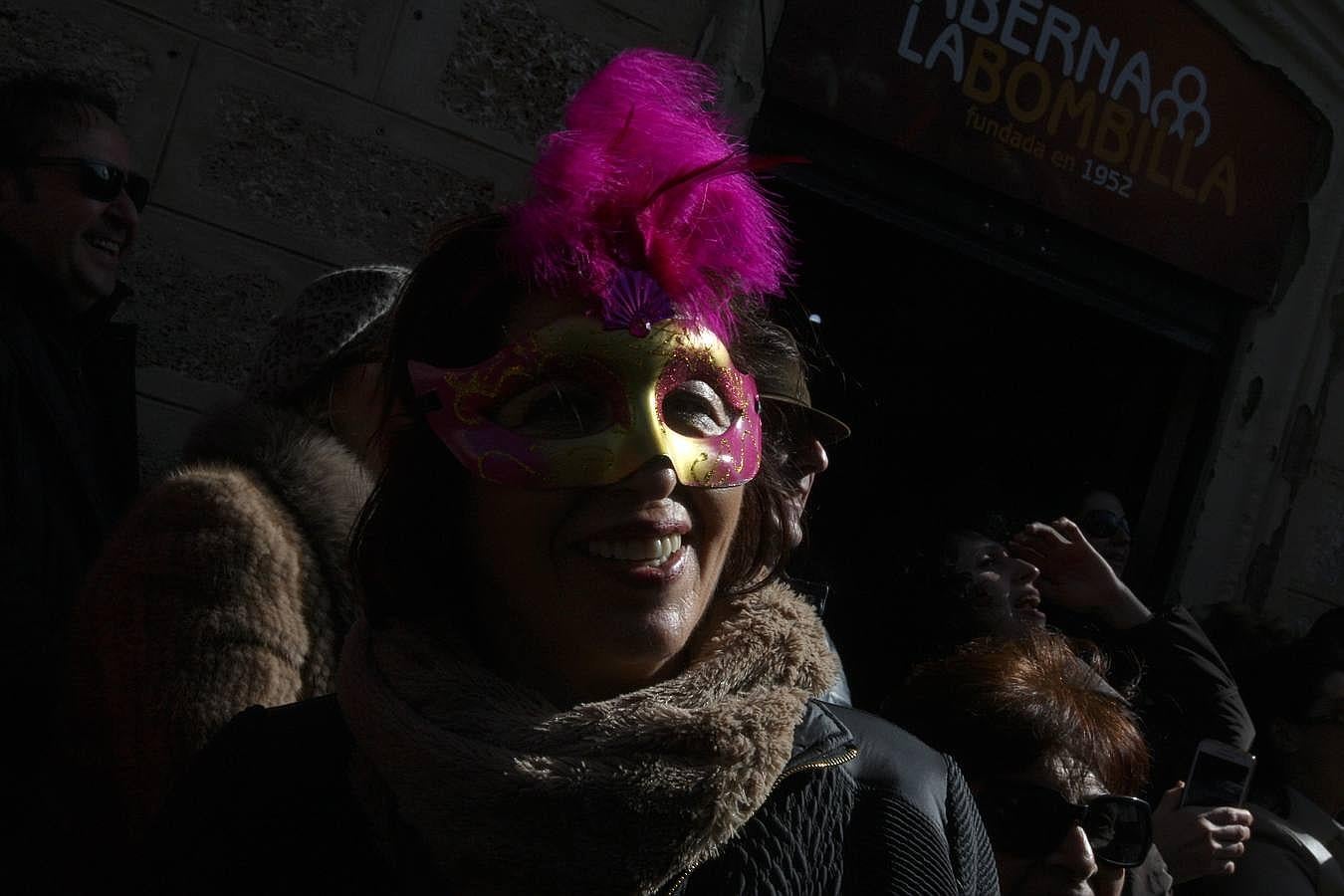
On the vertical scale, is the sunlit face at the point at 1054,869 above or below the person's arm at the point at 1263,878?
above

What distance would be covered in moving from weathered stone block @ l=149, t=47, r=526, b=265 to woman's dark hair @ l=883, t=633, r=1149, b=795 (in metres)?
1.92

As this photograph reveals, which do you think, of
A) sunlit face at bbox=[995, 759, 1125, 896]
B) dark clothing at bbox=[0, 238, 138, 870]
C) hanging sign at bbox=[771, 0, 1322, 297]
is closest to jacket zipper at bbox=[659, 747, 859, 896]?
sunlit face at bbox=[995, 759, 1125, 896]

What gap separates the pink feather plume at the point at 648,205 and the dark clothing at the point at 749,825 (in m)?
0.52

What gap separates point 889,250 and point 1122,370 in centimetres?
122

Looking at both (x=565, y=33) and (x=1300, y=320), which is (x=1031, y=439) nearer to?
(x=1300, y=320)

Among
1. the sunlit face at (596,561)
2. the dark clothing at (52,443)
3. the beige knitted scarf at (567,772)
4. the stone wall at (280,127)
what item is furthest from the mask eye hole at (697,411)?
the stone wall at (280,127)

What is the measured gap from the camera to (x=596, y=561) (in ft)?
4.33

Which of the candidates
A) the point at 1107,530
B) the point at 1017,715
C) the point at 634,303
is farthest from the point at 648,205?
the point at 1107,530

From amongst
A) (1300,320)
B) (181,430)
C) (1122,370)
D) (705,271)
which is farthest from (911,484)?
(705,271)

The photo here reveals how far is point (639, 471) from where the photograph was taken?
4.43ft

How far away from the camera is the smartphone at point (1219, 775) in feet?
8.59

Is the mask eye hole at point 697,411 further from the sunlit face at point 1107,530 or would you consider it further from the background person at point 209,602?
the sunlit face at point 1107,530

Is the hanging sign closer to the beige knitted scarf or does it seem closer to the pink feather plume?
the pink feather plume

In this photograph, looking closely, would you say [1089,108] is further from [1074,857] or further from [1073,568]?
[1074,857]
